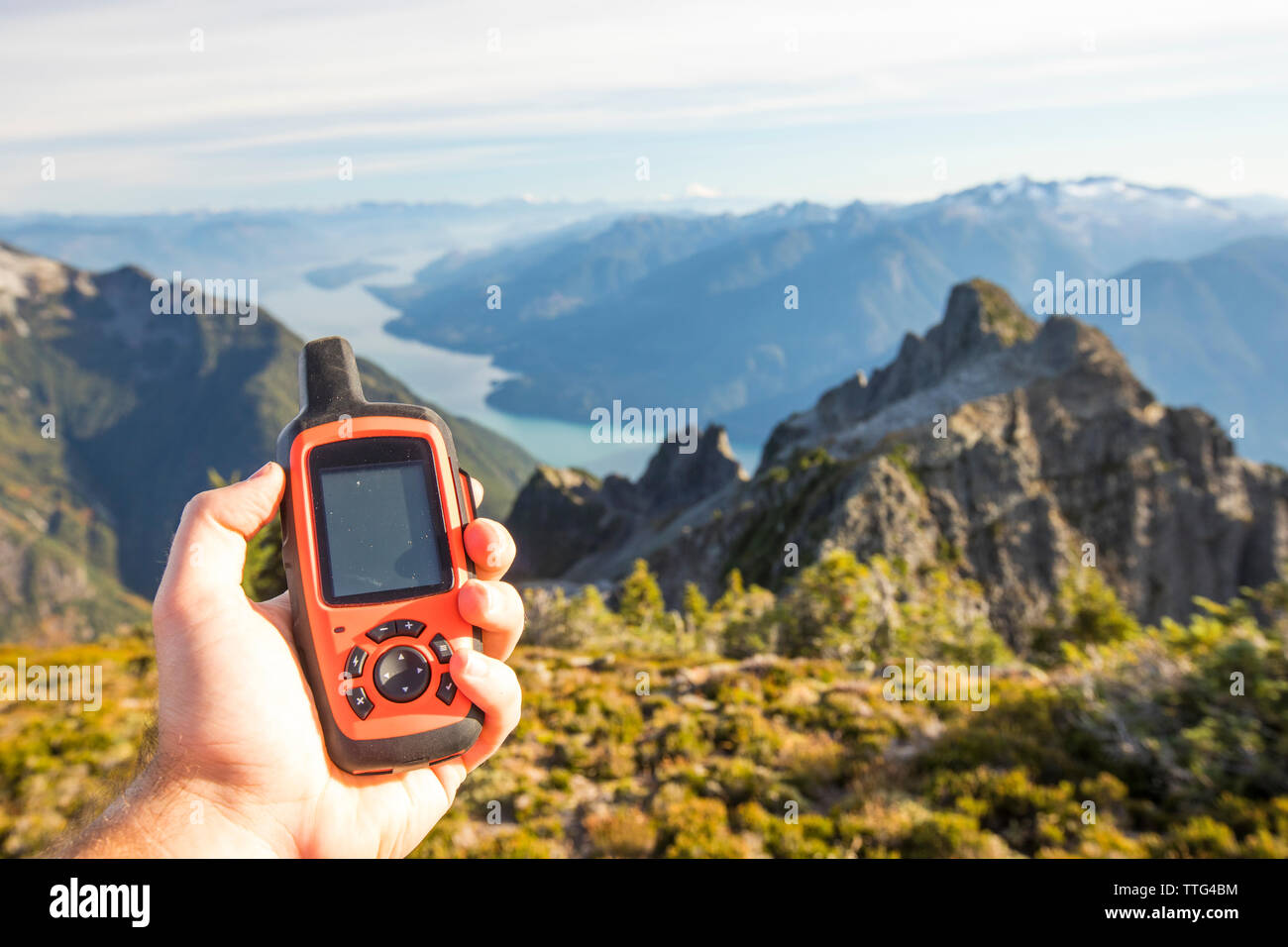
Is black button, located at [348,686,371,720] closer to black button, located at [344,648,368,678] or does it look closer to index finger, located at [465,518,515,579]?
black button, located at [344,648,368,678]

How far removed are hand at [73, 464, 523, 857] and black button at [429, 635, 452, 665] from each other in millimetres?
37

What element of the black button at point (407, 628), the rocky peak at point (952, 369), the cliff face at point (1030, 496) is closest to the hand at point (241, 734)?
the black button at point (407, 628)

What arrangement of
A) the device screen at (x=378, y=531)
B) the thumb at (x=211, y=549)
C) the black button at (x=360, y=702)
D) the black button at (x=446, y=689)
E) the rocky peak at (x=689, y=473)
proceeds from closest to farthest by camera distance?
the thumb at (x=211, y=549) < the black button at (x=360, y=702) < the black button at (x=446, y=689) < the device screen at (x=378, y=531) < the rocky peak at (x=689, y=473)

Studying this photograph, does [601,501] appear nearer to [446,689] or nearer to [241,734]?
[446,689]

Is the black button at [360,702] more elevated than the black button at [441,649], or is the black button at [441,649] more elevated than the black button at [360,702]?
the black button at [441,649]

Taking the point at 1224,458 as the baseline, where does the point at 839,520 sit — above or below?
below

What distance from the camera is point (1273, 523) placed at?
5119 cm

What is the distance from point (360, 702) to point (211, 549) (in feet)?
2.85

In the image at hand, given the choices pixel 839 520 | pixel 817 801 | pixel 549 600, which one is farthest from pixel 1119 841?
pixel 839 520

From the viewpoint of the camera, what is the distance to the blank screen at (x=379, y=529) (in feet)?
10.8

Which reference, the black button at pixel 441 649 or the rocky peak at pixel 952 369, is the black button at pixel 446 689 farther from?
the rocky peak at pixel 952 369

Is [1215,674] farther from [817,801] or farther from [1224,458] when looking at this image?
[1224,458]

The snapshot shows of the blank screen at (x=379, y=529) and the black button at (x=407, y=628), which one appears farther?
the blank screen at (x=379, y=529)
